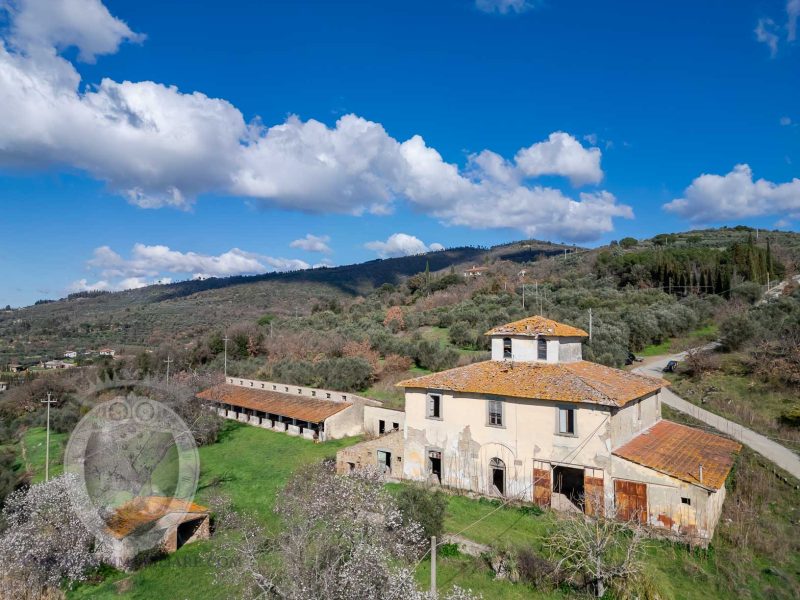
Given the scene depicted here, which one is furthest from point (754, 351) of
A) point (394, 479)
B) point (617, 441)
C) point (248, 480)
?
point (248, 480)

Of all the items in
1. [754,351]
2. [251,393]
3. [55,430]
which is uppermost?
[754,351]

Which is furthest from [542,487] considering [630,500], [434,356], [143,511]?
[434,356]

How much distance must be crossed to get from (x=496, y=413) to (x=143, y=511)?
43.5 feet

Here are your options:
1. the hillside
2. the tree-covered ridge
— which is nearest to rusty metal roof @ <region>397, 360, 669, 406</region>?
the tree-covered ridge

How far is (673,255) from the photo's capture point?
62.0 meters

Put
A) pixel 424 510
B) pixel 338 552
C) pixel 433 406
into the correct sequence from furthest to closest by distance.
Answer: pixel 433 406
pixel 424 510
pixel 338 552

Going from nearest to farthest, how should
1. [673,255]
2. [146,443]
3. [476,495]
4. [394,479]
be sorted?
[476,495] < [394,479] < [146,443] < [673,255]

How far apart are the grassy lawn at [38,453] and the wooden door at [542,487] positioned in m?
24.7

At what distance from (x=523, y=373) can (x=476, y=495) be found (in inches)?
198

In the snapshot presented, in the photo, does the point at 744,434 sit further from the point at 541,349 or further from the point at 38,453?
the point at 38,453

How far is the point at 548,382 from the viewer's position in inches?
748

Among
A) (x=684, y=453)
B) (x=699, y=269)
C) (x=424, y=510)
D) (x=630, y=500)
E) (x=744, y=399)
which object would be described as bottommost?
(x=630, y=500)

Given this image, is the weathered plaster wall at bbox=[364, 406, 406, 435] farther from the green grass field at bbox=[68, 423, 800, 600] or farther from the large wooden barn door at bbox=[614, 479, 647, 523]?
the large wooden barn door at bbox=[614, 479, 647, 523]

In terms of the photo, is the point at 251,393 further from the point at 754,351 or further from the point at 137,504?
the point at 754,351
